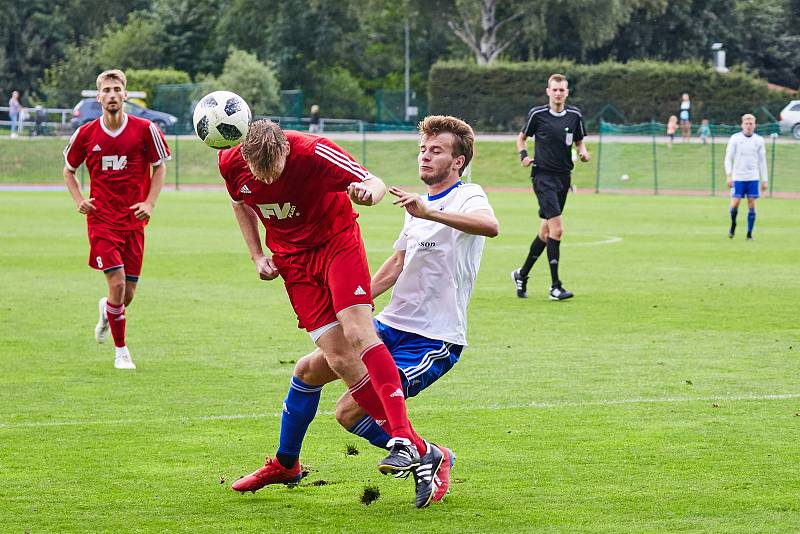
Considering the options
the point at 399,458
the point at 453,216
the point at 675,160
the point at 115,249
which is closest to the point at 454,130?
the point at 453,216

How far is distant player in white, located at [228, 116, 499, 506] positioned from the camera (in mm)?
6277

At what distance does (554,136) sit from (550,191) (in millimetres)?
663

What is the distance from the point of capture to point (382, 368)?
Result: 6000 mm

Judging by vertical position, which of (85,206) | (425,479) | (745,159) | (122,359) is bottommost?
(122,359)

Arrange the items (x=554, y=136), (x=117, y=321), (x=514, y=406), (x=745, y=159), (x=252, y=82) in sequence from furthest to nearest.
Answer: (x=252, y=82), (x=745, y=159), (x=554, y=136), (x=117, y=321), (x=514, y=406)

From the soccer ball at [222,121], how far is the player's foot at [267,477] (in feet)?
5.43

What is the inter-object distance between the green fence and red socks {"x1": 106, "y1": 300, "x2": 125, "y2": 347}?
110 ft

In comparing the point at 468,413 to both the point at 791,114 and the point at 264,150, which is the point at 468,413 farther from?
the point at 791,114

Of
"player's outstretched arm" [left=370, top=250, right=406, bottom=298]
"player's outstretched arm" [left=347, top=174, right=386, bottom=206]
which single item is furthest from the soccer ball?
"player's outstretched arm" [left=370, top=250, right=406, bottom=298]

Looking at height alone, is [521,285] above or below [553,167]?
below

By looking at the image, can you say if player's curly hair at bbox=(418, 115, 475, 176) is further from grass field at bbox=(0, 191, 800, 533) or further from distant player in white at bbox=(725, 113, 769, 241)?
distant player in white at bbox=(725, 113, 769, 241)

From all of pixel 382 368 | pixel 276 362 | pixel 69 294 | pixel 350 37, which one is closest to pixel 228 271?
pixel 69 294

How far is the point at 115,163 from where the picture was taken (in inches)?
417

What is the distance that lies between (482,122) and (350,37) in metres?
21.2
